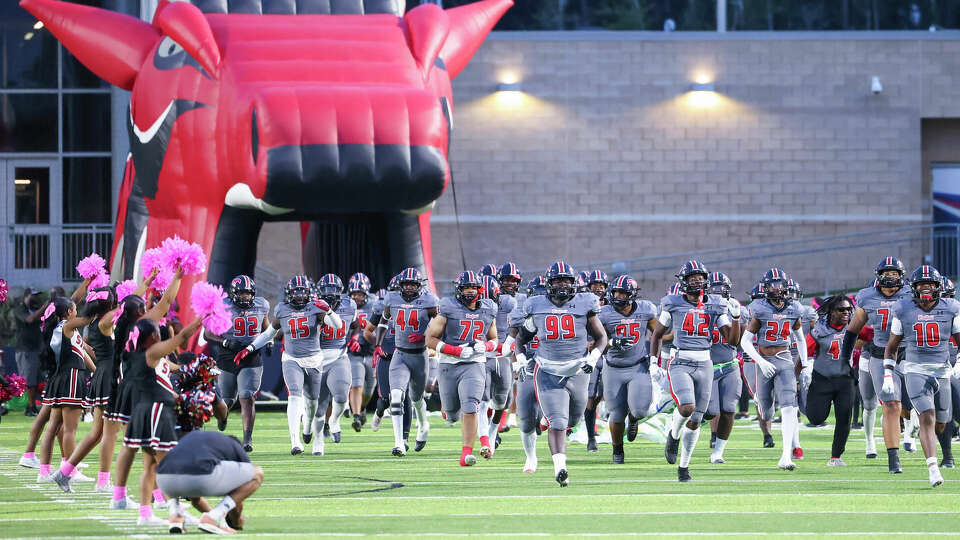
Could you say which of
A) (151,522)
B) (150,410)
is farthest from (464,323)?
(151,522)

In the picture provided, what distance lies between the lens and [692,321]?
12.8 m

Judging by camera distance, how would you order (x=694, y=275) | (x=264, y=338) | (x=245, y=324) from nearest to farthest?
(x=694, y=275) < (x=264, y=338) < (x=245, y=324)

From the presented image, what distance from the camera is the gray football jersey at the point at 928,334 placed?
1192 centimetres

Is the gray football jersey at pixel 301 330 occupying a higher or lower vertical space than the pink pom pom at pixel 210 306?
lower

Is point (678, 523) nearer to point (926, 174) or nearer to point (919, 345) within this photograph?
point (919, 345)

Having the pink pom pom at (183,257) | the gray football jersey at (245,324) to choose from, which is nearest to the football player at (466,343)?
the gray football jersey at (245,324)

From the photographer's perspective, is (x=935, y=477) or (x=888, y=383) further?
(x=888, y=383)

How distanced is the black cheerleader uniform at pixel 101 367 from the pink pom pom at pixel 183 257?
5.02 ft

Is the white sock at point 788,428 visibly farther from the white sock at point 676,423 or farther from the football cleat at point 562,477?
the football cleat at point 562,477

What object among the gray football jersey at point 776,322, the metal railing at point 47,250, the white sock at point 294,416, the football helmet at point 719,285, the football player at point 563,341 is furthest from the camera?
the metal railing at point 47,250

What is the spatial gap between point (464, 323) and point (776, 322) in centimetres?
265

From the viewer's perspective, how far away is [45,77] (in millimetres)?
29781

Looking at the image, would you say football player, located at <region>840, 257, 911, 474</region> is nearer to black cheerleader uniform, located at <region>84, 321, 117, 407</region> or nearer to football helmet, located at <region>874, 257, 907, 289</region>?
football helmet, located at <region>874, 257, 907, 289</region>

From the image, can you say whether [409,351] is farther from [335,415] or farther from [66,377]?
[66,377]
